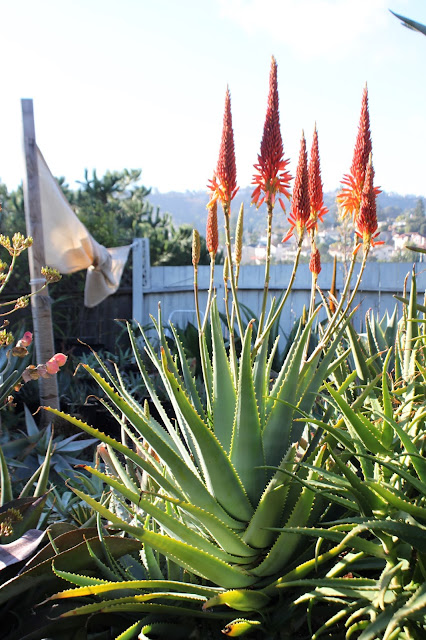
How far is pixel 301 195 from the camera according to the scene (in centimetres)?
141

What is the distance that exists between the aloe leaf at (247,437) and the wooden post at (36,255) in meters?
3.65

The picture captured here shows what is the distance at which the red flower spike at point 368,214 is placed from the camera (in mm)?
1330

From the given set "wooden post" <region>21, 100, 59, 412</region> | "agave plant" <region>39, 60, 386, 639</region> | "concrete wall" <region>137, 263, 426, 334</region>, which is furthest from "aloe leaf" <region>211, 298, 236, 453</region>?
"concrete wall" <region>137, 263, 426, 334</region>

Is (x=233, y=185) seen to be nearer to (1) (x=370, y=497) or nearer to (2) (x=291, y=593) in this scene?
(1) (x=370, y=497)

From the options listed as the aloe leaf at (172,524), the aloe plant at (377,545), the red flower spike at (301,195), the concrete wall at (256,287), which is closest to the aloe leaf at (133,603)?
the aloe leaf at (172,524)

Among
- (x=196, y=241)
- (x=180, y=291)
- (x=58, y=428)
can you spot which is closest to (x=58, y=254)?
(x=58, y=428)

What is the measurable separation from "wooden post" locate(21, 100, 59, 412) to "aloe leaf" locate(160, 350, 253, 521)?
12.1 ft

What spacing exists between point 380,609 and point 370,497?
7.9 inches

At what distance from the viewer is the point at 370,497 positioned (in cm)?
119

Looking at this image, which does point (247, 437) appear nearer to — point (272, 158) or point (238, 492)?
point (238, 492)

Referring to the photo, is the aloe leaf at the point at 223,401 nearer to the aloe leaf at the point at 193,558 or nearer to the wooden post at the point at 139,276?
the aloe leaf at the point at 193,558

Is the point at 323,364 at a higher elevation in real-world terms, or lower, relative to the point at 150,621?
higher

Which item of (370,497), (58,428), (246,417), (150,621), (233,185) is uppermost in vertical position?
(233,185)

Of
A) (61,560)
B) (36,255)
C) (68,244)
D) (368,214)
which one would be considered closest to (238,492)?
(61,560)
